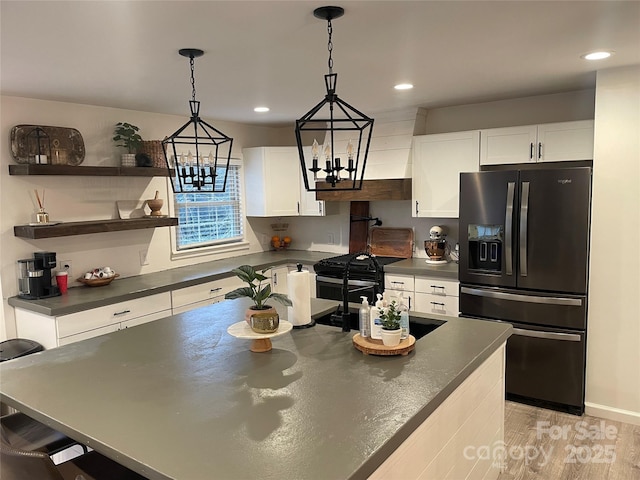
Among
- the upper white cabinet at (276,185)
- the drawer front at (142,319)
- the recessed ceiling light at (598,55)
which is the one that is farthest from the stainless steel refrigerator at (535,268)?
the drawer front at (142,319)

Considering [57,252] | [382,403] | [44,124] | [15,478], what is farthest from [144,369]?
[44,124]

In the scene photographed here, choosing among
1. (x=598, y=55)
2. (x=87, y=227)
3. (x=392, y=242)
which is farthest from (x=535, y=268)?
(x=87, y=227)

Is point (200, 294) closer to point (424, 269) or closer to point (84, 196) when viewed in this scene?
point (84, 196)

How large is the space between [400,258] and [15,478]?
12.5ft

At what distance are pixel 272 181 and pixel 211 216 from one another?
754mm

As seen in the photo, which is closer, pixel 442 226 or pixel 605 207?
pixel 605 207

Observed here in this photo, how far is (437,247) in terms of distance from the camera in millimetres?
4547

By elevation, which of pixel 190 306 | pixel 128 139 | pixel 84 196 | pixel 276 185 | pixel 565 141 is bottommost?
pixel 190 306

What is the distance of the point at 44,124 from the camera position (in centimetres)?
363

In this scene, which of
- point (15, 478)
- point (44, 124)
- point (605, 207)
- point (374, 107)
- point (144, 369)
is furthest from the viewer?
point (374, 107)

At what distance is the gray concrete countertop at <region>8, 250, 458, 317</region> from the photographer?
3.32 metres

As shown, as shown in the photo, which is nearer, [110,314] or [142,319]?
[110,314]

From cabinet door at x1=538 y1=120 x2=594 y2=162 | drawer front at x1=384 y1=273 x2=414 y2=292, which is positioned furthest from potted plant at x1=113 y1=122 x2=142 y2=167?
cabinet door at x1=538 y1=120 x2=594 y2=162

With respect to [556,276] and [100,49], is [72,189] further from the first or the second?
[556,276]
